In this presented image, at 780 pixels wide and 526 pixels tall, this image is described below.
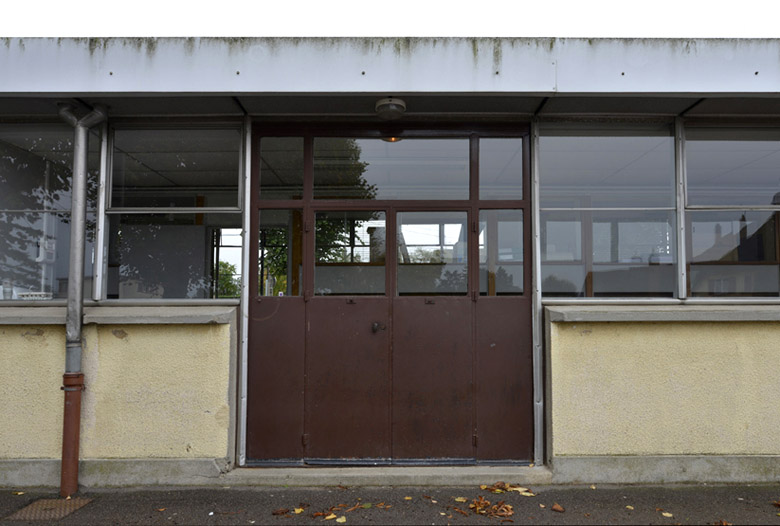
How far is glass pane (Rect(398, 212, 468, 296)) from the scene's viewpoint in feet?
16.6

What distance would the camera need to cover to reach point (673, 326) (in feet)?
15.5

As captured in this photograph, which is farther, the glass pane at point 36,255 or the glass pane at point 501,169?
the glass pane at point 501,169

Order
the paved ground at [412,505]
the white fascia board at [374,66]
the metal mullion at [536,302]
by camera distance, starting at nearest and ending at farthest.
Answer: the paved ground at [412,505] → the white fascia board at [374,66] → the metal mullion at [536,302]

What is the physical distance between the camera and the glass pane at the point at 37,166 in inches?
199

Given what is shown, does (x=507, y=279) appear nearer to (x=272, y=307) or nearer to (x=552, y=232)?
(x=552, y=232)

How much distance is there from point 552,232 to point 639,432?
5.92 ft

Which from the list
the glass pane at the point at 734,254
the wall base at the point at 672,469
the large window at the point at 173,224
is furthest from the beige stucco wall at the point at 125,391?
the glass pane at the point at 734,254

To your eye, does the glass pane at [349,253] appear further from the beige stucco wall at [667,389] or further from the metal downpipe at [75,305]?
the metal downpipe at [75,305]

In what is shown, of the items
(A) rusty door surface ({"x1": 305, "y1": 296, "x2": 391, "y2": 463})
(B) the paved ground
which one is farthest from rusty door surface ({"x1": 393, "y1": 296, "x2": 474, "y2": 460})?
(B) the paved ground

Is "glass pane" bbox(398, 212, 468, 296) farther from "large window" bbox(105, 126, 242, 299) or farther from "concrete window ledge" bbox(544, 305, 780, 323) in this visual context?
"large window" bbox(105, 126, 242, 299)

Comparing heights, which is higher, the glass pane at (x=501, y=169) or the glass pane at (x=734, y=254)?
the glass pane at (x=501, y=169)

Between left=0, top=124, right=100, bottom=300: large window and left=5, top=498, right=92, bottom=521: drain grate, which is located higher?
left=0, top=124, right=100, bottom=300: large window

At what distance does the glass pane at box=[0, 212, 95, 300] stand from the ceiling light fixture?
8.73ft

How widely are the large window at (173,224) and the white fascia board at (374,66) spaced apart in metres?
0.73
